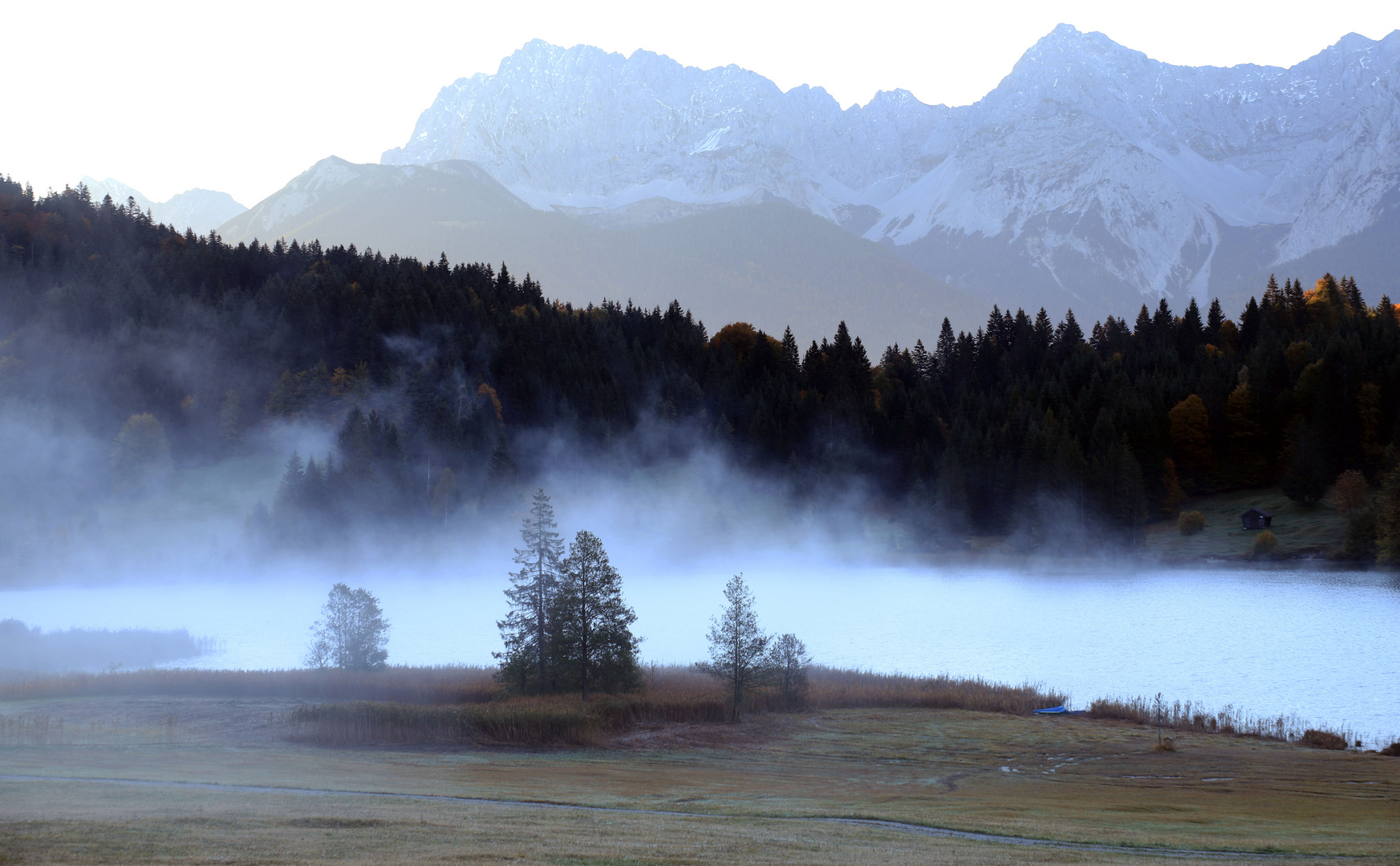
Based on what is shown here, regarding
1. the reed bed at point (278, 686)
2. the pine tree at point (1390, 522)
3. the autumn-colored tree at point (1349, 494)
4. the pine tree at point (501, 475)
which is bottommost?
the reed bed at point (278, 686)

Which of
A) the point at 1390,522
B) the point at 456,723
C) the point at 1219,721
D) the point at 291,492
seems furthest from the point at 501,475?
the point at 1219,721

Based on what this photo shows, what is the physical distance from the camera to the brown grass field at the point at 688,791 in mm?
18969

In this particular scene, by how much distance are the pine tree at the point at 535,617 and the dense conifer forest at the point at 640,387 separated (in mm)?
75363

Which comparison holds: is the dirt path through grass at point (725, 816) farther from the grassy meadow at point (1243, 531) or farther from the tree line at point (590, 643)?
the grassy meadow at point (1243, 531)

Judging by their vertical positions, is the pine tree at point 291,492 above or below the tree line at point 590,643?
above

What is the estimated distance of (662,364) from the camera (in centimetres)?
15650

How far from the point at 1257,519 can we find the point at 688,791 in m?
92.6

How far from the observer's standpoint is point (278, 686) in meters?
45.8

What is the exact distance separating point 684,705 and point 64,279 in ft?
497

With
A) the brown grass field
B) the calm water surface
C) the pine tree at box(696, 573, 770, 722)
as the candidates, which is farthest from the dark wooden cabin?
the pine tree at box(696, 573, 770, 722)

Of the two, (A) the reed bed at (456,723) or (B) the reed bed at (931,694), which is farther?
(B) the reed bed at (931,694)

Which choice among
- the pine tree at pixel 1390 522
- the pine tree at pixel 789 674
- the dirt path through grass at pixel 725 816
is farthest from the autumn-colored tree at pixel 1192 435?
the dirt path through grass at pixel 725 816

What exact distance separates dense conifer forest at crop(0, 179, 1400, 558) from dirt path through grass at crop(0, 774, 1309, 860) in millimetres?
92435

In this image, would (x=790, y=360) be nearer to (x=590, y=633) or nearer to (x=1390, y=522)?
(x=1390, y=522)
